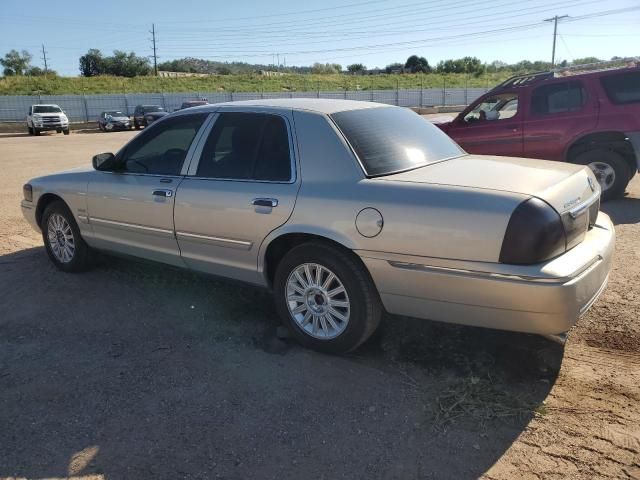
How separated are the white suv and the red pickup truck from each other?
29.4m

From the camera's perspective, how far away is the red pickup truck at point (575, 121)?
25.2ft

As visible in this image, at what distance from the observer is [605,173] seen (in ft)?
26.0

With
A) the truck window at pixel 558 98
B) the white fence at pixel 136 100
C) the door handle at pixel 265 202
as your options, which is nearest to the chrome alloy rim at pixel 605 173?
the truck window at pixel 558 98

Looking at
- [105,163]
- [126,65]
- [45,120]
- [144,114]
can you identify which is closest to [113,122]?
[144,114]

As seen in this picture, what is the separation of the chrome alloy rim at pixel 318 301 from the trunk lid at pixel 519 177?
0.76 m

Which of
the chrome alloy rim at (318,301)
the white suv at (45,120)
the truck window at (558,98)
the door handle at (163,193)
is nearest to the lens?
the chrome alloy rim at (318,301)

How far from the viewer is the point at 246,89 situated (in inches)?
2292

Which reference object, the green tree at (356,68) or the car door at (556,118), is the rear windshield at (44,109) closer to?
the car door at (556,118)

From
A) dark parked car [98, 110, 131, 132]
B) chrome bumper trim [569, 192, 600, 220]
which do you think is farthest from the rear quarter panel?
dark parked car [98, 110, 131, 132]

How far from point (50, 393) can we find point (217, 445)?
1216 millimetres

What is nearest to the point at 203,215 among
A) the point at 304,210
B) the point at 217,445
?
the point at 304,210

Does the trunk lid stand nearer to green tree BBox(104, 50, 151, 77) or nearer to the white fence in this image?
the white fence

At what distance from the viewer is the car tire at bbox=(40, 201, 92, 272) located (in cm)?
533

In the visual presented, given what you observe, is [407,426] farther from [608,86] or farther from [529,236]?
[608,86]
